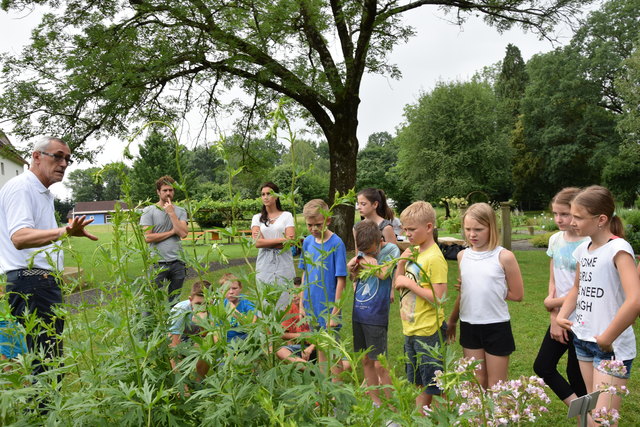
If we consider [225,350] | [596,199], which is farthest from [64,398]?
[596,199]

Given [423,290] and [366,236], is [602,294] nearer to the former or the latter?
[423,290]

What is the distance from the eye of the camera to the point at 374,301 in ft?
12.2

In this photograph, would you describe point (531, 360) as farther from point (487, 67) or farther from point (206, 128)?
point (487, 67)

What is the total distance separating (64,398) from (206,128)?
39.8 ft

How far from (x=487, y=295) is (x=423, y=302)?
17.2 inches

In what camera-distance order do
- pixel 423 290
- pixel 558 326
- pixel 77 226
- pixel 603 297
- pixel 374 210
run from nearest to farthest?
pixel 77 226 < pixel 603 297 < pixel 423 290 < pixel 558 326 < pixel 374 210

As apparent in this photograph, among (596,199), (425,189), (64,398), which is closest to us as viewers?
(64,398)

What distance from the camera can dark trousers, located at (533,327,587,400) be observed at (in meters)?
3.21

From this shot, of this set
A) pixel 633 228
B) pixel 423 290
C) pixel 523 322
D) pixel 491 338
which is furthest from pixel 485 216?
pixel 633 228

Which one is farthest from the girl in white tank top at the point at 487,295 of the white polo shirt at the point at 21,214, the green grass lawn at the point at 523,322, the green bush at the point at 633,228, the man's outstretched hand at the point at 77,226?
the green bush at the point at 633,228

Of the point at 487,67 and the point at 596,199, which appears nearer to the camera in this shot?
the point at 596,199

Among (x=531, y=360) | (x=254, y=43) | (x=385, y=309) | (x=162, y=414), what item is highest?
(x=254, y=43)

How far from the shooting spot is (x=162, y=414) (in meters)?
1.24

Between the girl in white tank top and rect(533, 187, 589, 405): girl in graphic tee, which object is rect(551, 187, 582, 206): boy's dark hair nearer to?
rect(533, 187, 589, 405): girl in graphic tee
